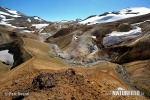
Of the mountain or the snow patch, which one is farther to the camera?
the snow patch

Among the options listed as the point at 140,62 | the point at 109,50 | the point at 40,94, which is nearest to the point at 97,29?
the point at 109,50

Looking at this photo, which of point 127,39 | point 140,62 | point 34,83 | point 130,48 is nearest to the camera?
point 34,83

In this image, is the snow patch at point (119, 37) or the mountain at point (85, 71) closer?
the mountain at point (85, 71)

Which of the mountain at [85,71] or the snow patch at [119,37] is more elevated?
the snow patch at [119,37]

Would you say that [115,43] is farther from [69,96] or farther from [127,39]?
[69,96]

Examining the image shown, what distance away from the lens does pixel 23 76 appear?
151 feet

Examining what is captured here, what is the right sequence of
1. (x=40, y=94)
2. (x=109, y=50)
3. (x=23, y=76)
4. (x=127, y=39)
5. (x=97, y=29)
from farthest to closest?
(x=97, y=29)
(x=127, y=39)
(x=109, y=50)
(x=23, y=76)
(x=40, y=94)

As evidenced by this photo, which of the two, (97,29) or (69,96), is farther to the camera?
(97,29)

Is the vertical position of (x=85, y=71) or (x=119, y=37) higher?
(x=119, y=37)

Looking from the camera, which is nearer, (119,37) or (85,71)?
(85,71)

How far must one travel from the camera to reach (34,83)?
4041 cm

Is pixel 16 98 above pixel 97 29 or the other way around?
the other way around

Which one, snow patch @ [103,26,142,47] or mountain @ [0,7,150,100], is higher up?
snow patch @ [103,26,142,47]

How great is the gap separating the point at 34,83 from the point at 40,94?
3513mm
